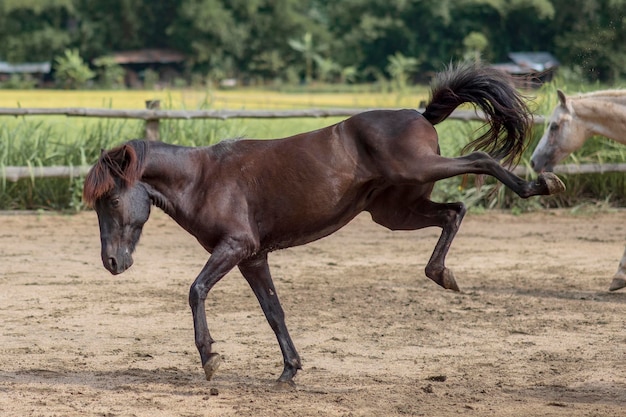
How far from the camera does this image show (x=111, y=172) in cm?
530

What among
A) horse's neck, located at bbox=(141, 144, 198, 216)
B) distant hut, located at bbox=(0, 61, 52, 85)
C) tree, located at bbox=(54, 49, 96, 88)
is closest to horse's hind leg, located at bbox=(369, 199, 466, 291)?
horse's neck, located at bbox=(141, 144, 198, 216)

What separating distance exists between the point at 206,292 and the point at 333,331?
1824mm

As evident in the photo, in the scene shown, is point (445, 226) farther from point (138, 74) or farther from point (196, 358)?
point (138, 74)

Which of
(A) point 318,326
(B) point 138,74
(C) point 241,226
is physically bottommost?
(B) point 138,74

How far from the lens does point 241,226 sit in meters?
5.28

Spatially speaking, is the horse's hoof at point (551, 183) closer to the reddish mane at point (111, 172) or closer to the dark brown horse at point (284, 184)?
the dark brown horse at point (284, 184)

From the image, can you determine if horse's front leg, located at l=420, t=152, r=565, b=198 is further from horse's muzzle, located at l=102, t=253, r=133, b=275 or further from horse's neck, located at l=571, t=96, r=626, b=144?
horse's neck, located at l=571, t=96, r=626, b=144

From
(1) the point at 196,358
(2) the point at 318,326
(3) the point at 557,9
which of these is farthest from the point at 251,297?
(3) the point at 557,9

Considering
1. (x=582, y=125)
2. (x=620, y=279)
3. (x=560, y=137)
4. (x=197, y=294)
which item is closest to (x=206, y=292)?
(x=197, y=294)

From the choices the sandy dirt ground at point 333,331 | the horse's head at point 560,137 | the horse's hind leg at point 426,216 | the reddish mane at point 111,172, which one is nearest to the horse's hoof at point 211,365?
the sandy dirt ground at point 333,331

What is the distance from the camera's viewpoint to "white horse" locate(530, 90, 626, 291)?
8945 mm

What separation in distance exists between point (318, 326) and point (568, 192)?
737cm

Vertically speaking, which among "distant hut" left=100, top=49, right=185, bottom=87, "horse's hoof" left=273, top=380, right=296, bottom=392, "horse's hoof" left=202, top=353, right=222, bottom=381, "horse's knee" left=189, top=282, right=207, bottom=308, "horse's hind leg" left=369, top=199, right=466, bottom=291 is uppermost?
"horse's hind leg" left=369, top=199, right=466, bottom=291

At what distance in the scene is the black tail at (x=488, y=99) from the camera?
18.4 ft
